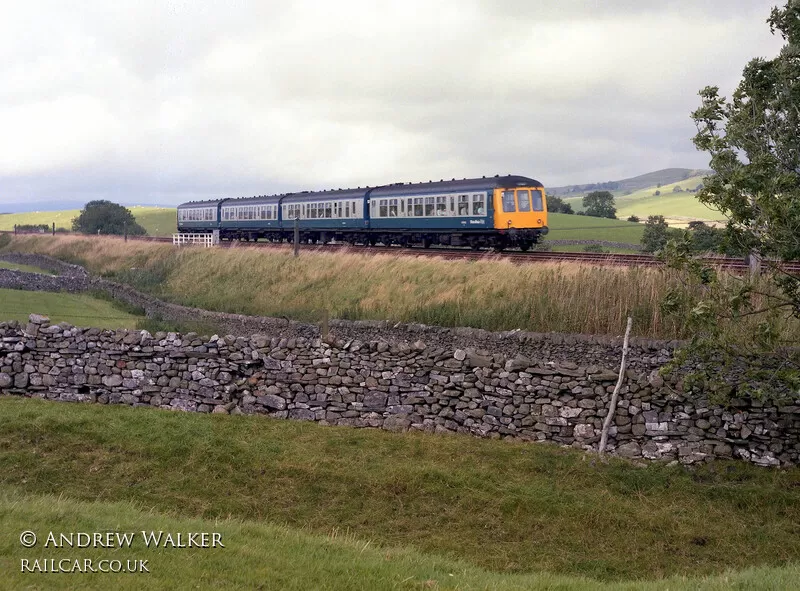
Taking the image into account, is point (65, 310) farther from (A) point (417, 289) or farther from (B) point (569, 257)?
(B) point (569, 257)

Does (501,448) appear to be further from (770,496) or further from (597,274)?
(597,274)

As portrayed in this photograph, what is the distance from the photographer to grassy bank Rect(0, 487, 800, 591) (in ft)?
20.7

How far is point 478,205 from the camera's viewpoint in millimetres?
31922

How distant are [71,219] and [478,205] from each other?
11550 centimetres

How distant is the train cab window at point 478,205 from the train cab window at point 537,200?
217 centimetres

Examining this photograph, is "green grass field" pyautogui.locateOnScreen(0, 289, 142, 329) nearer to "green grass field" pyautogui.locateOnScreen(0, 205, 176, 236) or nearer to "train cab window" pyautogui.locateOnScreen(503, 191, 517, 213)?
"train cab window" pyautogui.locateOnScreen(503, 191, 517, 213)

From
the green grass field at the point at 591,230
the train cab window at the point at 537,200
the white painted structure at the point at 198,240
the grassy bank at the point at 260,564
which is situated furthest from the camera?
the green grass field at the point at 591,230

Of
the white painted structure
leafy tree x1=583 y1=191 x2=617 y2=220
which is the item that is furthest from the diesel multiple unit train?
leafy tree x1=583 y1=191 x2=617 y2=220

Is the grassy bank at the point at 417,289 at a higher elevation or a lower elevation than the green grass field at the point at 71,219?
lower

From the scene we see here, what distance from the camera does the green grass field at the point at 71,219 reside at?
12429cm

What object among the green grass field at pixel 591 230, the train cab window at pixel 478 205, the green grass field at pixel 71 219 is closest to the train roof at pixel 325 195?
the train cab window at pixel 478 205

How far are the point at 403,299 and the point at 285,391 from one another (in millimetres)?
11233

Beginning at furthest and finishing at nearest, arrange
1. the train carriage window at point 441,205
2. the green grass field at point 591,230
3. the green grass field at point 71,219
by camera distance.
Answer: the green grass field at point 71,219, the green grass field at point 591,230, the train carriage window at point 441,205

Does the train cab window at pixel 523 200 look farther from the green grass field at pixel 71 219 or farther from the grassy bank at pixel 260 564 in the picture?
the green grass field at pixel 71 219
